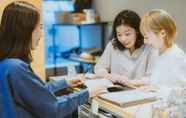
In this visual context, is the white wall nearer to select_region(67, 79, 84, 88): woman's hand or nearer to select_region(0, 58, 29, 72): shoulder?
select_region(67, 79, 84, 88): woman's hand

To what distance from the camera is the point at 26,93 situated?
1330 mm

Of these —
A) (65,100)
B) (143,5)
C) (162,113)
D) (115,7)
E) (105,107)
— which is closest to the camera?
(162,113)

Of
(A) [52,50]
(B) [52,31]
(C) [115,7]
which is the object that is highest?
(C) [115,7]

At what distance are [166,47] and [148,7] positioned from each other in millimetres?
1861

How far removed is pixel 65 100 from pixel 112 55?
109cm

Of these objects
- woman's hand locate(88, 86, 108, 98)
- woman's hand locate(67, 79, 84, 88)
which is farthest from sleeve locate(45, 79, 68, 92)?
woman's hand locate(88, 86, 108, 98)

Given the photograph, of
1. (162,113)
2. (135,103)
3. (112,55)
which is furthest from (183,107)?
(112,55)

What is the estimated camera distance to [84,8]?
468 cm

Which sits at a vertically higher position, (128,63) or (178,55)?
(178,55)

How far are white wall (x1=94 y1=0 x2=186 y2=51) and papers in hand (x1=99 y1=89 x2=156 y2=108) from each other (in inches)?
63.1

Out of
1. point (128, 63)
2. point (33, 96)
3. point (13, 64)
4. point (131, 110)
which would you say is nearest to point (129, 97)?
point (131, 110)

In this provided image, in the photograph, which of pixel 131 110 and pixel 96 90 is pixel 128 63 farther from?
pixel 131 110

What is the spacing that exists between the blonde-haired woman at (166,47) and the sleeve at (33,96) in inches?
27.9

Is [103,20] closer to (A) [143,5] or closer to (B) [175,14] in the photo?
(A) [143,5]
